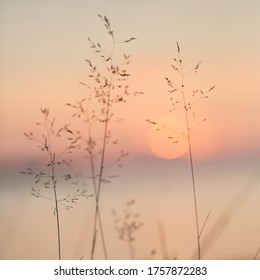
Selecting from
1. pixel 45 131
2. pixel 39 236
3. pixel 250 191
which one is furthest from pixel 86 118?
pixel 250 191

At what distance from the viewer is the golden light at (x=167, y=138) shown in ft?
5.74

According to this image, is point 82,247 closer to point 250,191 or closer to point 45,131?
point 45,131

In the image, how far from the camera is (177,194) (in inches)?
68.5

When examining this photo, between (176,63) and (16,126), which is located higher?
(176,63)

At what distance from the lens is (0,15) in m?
1.79

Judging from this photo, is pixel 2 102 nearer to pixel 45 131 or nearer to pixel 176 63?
pixel 45 131

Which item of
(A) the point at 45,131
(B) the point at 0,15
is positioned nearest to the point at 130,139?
(A) the point at 45,131

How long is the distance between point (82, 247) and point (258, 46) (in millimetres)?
829

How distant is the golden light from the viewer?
1751 millimetres

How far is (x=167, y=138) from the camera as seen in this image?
176 cm
